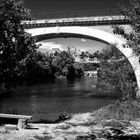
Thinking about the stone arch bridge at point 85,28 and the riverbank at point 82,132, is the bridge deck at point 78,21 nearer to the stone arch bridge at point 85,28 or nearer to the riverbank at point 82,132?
the stone arch bridge at point 85,28

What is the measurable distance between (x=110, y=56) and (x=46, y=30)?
8.27 metres

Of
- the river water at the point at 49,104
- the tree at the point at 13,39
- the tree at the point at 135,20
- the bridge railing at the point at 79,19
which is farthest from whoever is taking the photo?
the bridge railing at the point at 79,19

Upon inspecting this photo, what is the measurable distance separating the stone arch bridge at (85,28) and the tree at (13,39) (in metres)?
13.4

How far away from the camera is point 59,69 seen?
75.4 meters

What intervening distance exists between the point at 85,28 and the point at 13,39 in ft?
46.4

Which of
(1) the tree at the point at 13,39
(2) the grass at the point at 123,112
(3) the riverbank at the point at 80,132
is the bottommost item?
(3) the riverbank at the point at 80,132

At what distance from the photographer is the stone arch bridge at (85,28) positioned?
21641 mm

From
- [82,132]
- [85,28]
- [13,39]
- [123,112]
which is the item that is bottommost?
[82,132]

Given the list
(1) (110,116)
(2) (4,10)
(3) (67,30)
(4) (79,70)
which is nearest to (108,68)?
(1) (110,116)

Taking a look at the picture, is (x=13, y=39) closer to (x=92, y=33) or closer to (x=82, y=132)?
(x=82, y=132)

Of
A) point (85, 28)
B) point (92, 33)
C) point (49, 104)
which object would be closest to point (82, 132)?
point (49, 104)

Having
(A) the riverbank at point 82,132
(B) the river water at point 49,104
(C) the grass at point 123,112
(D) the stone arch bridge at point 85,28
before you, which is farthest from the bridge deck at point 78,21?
(A) the riverbank at point 82,132

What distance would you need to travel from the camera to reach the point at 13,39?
369 inches

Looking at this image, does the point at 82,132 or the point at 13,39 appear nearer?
the point at 82,132
